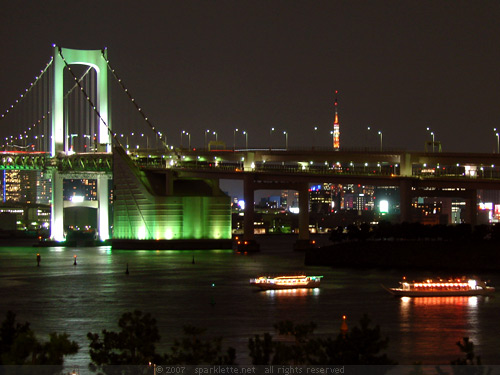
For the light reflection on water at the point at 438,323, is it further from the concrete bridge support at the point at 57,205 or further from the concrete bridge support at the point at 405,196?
the concrete bridge support at the point at 57,205

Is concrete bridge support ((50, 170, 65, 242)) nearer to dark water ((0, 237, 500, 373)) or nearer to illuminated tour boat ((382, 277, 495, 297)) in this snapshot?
dark water ((0, 237, 500, 373))

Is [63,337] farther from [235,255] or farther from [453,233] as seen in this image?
[235,255]

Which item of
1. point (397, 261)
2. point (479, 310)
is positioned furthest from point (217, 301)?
point (397, 261)

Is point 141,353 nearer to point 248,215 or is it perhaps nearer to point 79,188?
point 248,215

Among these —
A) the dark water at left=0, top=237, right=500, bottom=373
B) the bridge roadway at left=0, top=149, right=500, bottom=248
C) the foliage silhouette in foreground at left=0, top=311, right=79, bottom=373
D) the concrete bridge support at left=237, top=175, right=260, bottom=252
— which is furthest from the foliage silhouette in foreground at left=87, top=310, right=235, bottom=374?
the concrete bridge support at left=237, top=175, right=260, bottom=252

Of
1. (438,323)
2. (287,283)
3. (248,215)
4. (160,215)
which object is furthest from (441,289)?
(248,215)

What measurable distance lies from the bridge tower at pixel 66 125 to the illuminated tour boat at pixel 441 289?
33.4 m

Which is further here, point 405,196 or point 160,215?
point 160,215

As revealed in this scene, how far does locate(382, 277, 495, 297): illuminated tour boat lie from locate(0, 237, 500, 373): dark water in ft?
1.02

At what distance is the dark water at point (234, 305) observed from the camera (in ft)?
67.8

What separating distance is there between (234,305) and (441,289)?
6989 mm

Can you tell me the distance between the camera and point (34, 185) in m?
149

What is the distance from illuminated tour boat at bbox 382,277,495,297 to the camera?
29172 millimetres

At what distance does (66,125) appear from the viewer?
198ft
